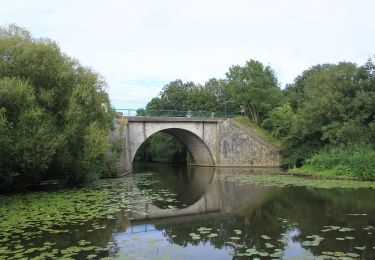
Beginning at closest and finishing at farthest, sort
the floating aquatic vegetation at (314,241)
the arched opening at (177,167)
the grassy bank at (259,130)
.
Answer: the floating aquatic vegetation at (314,241) < the arched opening at (177,167) < the grassy bank at (259,130)

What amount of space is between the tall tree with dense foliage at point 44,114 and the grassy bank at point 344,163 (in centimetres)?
1495

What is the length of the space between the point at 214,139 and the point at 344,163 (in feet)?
58.6

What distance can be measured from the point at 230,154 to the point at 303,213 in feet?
89.4

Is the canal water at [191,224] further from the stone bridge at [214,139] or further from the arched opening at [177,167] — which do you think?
the stone bridge at [214,139]

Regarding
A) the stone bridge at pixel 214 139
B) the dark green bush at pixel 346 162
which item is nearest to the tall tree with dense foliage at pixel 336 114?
the dark green bush at pixel 346 162

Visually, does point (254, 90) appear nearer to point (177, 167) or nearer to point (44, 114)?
point (177, 167)

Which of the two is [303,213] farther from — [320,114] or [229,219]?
[320,114]

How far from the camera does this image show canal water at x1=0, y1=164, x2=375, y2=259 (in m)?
9.55

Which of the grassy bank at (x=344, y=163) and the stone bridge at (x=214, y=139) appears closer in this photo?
the grassy bank at (x=344, y=163)

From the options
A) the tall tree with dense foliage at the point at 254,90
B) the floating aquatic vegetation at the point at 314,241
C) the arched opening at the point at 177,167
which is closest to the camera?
the floating aquatic vegetation at the point at 314,241

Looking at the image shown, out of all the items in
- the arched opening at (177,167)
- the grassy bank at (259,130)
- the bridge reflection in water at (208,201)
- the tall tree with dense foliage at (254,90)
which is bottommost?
the bridge reflection in water at (208,201)

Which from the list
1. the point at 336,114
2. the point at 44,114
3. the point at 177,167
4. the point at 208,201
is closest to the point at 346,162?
the point at 336,114

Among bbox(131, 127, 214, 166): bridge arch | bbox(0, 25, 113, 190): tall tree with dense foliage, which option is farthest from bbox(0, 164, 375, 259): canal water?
bbox(131, 127, 214, 166): bridge arch

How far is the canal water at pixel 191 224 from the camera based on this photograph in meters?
9.55
